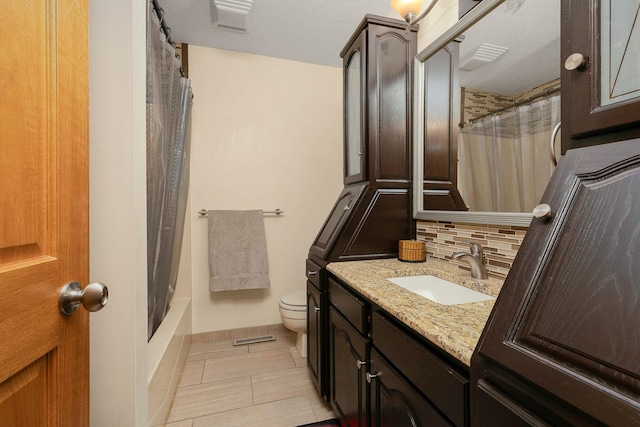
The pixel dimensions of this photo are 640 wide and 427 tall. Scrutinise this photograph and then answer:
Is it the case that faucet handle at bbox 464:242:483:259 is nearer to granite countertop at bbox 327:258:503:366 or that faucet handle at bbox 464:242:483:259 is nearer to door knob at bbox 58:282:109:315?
granite countertop at bbox 327:258:503:366

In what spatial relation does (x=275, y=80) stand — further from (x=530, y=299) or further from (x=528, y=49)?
(x=530, y=299)

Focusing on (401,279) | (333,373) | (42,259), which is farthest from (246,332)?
(42,259)

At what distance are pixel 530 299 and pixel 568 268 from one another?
8 cm

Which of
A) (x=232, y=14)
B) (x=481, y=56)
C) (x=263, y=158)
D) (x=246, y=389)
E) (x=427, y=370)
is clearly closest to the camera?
(x=427, y=370)

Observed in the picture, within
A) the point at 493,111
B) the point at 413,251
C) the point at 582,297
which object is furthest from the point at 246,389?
the point at 493,111

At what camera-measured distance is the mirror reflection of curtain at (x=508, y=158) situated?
1.04m

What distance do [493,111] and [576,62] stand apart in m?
0.69

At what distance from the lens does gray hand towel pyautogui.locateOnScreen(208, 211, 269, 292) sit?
236 centimetres

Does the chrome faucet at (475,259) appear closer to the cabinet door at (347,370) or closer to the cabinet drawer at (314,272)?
the cabinet door at (347,370)

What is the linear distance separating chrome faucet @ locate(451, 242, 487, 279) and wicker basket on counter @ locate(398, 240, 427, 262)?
0.96 feet

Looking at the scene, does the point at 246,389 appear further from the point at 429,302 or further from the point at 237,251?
the point at 429,302

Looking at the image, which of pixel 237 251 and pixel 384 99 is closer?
pixel 384 99

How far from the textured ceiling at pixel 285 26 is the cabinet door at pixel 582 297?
1.88m

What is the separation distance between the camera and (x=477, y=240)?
1.30m
